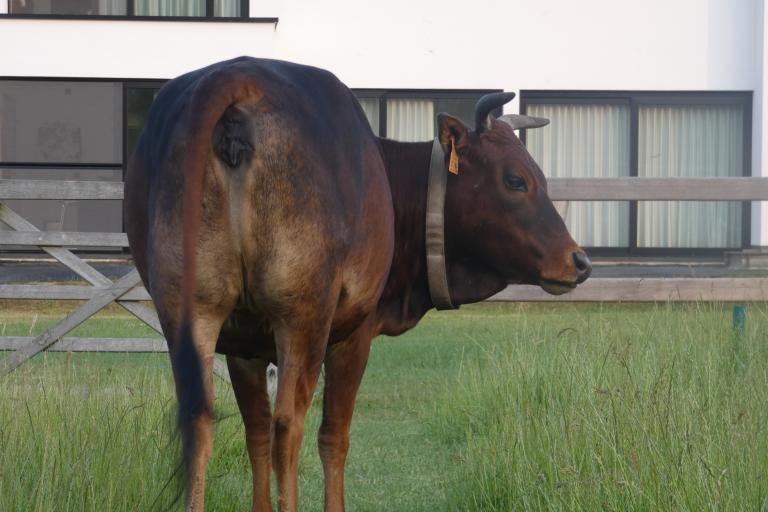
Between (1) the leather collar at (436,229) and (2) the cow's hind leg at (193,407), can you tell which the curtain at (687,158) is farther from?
(2) the cow's hind leg at (193,407)

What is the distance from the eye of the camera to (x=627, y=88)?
19.7 m

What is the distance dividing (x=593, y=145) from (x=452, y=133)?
15423 millimetres

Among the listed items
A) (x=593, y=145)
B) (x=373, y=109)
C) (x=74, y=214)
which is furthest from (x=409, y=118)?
(x=74, y=214)

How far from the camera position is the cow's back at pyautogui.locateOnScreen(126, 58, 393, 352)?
3706 millimetres

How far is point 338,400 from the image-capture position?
15.4 ft

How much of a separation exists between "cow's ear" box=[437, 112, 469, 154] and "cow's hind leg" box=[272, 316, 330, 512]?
1.47 metres

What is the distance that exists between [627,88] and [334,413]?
624 inches

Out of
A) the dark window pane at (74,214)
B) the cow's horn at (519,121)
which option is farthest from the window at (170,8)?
the cow's horn at (519,121)

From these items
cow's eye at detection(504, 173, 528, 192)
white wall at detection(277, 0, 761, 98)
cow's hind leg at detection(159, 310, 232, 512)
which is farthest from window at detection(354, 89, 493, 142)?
cow's hind leg at detection(159, 310, 232, 512)

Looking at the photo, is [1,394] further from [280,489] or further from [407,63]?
[407,63]

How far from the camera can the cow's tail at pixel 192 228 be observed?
3.56 metres

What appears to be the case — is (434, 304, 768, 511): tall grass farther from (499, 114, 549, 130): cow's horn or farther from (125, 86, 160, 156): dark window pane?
(125, 86, 160, 156): dark window pane

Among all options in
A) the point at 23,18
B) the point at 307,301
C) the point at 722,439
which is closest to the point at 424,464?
the point at 722,439

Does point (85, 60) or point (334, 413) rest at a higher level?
point (85, 60)
